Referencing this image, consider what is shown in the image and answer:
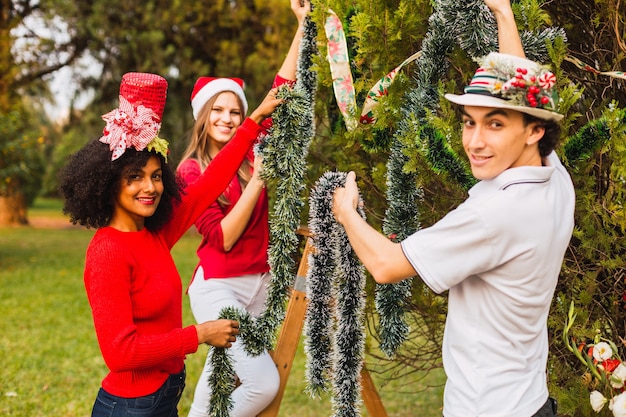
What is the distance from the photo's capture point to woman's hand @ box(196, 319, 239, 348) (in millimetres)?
2740

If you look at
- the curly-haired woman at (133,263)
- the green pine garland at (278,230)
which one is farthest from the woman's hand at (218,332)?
the green pine garland at (278,230)

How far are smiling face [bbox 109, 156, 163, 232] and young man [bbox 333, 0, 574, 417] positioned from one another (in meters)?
0.98

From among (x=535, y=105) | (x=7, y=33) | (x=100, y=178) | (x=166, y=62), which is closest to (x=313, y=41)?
(x=100, y=178)

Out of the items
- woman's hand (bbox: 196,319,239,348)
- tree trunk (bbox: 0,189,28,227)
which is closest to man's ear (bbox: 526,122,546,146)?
woman's hand (bbox: 196,319,239,348)

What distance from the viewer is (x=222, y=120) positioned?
3734 mm

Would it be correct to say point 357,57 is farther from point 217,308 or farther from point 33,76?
point 33,76

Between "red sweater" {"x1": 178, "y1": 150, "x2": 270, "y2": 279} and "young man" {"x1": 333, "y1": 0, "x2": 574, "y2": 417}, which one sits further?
"red sweater" {"x1": 178, "y1": 150, "x2": 270, "y2": 279}

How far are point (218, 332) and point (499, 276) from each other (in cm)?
120

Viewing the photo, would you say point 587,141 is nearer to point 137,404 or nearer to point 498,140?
point 498,140

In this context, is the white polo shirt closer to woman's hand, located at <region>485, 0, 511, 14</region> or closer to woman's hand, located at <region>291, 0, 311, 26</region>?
woman's hand, located at <region>485, 0, 511, 14</region>

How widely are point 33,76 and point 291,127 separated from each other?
1488 centimetres

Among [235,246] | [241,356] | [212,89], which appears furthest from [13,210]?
[241,356]

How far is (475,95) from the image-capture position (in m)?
2.20

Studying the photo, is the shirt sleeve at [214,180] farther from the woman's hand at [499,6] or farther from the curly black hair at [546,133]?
the curly black hair at [546,133]
